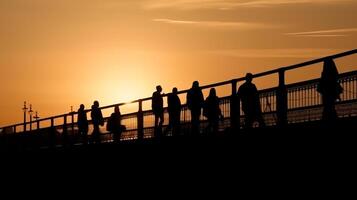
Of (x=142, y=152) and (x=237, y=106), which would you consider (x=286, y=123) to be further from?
(x=142, y=152)

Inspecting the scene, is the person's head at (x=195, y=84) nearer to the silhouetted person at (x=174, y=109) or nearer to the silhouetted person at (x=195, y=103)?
the silhouetted person at (x=195, y=103)

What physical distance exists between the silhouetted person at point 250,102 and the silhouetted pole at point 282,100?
45.9 inches

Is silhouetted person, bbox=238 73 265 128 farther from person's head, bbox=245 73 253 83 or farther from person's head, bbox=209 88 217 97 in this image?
person's head, bbox=209 88 217 97

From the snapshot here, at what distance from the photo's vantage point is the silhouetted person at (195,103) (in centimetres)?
2714

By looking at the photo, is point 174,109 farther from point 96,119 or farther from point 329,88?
point 329,88

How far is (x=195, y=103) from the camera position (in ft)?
89.7

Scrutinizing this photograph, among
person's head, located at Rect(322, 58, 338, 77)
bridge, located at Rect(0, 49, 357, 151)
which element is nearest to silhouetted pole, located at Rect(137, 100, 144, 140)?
bridge, located at Rect(0, 49, 357, 151)

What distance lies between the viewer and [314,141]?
20.2m

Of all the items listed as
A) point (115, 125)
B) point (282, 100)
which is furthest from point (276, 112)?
point (115, 125)

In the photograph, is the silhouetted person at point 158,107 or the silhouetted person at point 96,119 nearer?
the silhouetted person at point 158,107

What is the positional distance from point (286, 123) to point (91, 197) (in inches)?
Result: 547

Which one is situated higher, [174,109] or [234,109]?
[174,109]

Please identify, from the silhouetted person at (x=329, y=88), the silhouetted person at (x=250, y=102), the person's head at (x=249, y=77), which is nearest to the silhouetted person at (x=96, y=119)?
the silhouetted person at (x=250, y=102)

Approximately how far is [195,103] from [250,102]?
3.17 meters
